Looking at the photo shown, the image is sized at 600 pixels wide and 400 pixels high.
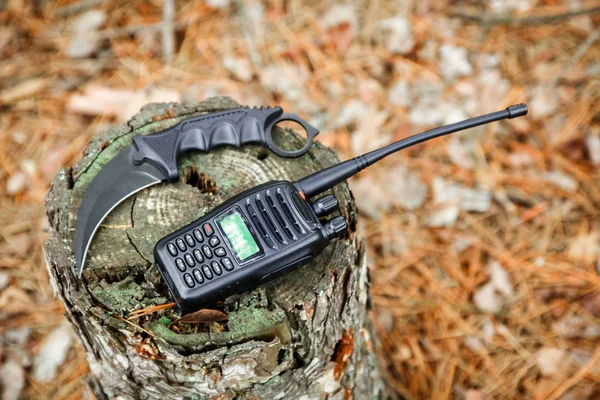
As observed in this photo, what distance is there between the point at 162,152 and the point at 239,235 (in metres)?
0.41

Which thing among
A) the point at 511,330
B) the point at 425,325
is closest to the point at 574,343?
the point at 511,330

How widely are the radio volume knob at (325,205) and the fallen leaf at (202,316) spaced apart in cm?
39

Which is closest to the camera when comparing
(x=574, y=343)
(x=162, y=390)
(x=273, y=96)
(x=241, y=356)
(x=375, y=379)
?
(x=241, y=356)

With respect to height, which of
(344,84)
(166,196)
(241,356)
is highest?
(344,84)

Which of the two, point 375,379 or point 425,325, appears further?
point 425,325

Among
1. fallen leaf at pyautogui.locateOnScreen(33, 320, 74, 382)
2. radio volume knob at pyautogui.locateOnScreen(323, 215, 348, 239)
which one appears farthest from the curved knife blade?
Result: fallen leaf at pyautogui.locateOnScreen(33, 320, 74, 382)

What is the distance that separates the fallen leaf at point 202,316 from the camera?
147cm

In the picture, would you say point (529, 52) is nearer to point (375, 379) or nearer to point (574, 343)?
point (574, 343)

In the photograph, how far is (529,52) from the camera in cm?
334

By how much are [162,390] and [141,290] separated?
1.06ft

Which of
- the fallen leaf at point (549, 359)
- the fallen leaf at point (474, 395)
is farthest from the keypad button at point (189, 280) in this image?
the fallen leaf at point (549, 359)

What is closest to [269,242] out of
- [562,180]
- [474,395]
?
[474,395]

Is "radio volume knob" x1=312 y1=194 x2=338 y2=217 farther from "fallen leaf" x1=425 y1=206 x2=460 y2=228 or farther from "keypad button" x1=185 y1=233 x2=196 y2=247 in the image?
"fallen leaf" x1=425 y1=206 x2=460 y2=228

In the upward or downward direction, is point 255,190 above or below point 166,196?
below
